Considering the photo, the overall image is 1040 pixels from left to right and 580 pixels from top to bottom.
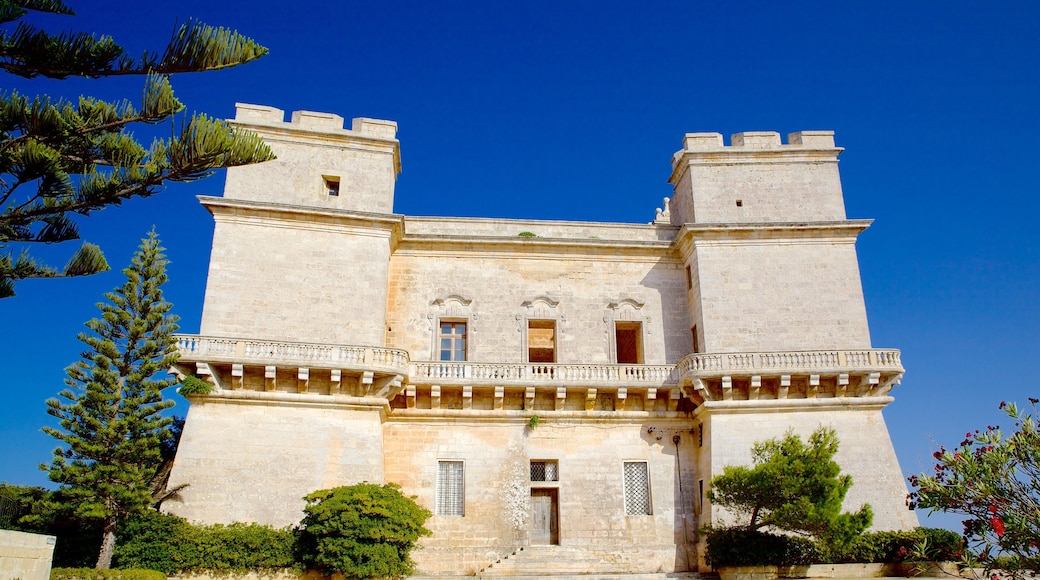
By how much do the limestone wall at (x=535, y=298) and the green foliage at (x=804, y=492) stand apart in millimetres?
5047

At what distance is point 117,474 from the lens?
49.2ft

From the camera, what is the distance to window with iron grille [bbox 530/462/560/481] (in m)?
18.2

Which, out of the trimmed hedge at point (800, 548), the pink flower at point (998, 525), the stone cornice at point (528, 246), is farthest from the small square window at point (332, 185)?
the pink flower at point (998, 525)

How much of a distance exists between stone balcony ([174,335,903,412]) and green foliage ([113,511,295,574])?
2.97 m

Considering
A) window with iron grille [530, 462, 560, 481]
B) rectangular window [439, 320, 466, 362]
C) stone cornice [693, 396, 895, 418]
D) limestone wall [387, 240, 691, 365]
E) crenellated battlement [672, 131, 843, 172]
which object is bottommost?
window with iron grille [530, 462, 560, 481]

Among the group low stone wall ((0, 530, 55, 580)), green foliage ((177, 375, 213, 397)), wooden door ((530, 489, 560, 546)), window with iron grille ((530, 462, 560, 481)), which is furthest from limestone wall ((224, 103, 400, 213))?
low stone wall ((0, 530, 55, 580))

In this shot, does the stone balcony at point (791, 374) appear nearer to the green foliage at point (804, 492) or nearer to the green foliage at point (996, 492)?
the green foliage at point (804, 492)

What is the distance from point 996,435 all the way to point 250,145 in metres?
9.66

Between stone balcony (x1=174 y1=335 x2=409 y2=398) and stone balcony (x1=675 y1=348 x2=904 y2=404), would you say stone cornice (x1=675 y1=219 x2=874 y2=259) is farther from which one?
stone balcony (x1=174 y1=335 x2=409 y2=398)

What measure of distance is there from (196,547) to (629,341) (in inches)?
472

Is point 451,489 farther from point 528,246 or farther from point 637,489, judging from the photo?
point 528,246

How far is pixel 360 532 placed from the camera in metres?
14.4

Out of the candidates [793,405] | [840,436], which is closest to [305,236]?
[793,405]

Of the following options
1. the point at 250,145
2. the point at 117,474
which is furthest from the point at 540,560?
the point at 250,145
